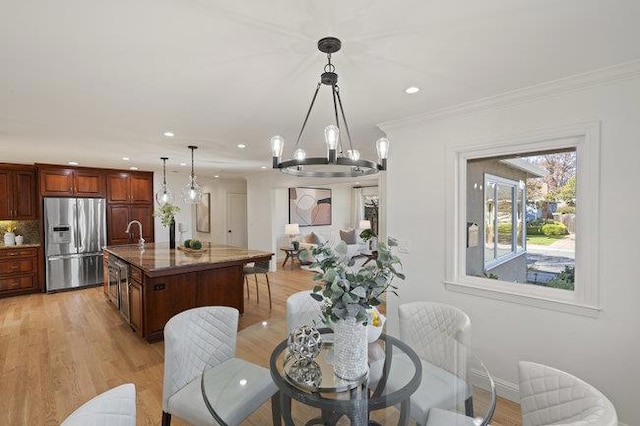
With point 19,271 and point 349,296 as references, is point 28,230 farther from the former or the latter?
point 349,296

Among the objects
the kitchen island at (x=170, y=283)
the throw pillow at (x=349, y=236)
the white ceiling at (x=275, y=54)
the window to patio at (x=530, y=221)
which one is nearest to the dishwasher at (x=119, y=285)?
the kitchen island at (x=170, y=283)

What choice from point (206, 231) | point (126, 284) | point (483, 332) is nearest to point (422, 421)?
point (483, 332)

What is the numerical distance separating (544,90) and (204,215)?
31.5 ft

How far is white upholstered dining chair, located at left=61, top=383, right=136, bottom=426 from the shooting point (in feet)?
3.33

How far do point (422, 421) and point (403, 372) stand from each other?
0.24 meters

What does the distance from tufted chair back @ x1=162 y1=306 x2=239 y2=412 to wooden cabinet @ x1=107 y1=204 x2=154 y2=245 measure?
5.37 m

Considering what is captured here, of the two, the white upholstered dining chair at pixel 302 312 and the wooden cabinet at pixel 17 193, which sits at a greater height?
the wooden cabinet at pixel 17 193

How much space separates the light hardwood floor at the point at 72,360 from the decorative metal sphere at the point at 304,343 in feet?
1.09

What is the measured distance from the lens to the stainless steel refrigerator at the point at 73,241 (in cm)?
558

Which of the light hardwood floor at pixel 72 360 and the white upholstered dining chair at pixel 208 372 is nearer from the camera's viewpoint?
the white upholstered dining chair at pixel 208 372

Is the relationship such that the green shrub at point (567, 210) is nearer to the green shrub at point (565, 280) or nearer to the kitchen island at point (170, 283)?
the green shrub at point (565, 280)

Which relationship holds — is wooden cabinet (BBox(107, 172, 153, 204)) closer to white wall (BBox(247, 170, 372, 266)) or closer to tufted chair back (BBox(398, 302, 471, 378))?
white wall (BBox(247, 170, 372, 266))

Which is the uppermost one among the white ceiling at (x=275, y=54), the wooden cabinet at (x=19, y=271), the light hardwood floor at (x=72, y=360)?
the white ceiling at (x=275, y=54)

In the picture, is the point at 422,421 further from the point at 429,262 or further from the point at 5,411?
the point at 5,411
